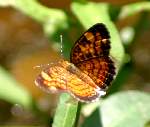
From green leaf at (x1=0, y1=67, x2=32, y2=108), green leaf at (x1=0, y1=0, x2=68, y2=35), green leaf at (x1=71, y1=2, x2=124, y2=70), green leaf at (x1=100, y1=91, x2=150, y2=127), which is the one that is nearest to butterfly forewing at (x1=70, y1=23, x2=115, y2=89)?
green leaf at (x1=71, y1=2, x2=124, y2=70)

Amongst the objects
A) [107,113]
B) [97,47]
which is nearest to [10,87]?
[107,113]

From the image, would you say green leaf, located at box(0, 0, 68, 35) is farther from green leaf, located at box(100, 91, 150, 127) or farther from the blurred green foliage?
green leaf, located at box(100, 91, 150, 127)

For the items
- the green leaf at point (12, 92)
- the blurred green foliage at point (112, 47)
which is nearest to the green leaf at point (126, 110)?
the blurred green foliage at point (112, 47)

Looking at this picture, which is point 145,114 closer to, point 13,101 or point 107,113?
point 107,113

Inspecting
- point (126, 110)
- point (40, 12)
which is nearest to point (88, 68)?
point (126, 110)

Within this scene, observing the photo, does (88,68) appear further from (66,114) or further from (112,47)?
(112,47)
